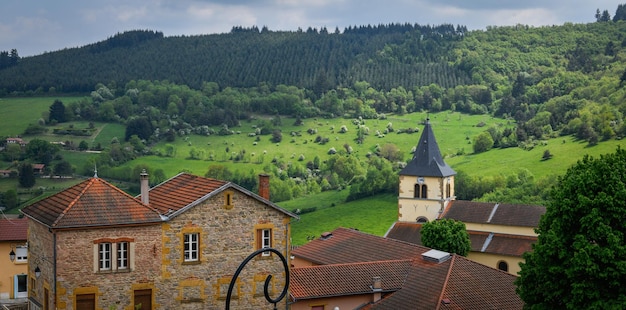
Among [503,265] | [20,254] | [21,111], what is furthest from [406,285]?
[21,111]

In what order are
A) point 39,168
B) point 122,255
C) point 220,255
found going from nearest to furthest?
point 122,255 → point 220,255 → point 39,168

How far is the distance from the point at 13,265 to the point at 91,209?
12.6 meters

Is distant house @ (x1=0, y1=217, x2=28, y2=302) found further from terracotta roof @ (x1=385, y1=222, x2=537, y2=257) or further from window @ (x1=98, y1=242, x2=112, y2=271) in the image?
terracotta roof @ (x1=385, y1=222, x2=537, y2=257)

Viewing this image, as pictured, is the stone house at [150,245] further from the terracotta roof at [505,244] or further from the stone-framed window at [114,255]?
the terracotta roof at [505,244]

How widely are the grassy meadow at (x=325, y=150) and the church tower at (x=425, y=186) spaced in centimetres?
2455

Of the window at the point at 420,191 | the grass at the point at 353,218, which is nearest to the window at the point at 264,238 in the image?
the window at the point at 420,191

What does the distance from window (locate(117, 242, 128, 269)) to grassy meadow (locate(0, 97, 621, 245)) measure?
60993 millimetres

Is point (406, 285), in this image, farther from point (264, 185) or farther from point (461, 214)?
point (461, 214)

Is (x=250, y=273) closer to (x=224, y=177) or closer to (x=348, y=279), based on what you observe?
(x=348, y=279)

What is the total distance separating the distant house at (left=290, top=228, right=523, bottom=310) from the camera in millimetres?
44688

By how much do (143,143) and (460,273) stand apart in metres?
122

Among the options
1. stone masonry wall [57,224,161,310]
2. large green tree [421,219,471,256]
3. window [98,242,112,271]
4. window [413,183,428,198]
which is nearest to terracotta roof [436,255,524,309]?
stone masonry wall [57,224,161,310]

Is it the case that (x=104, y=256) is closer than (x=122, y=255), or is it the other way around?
(x=104, y=256)

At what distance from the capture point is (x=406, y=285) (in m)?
47.0
